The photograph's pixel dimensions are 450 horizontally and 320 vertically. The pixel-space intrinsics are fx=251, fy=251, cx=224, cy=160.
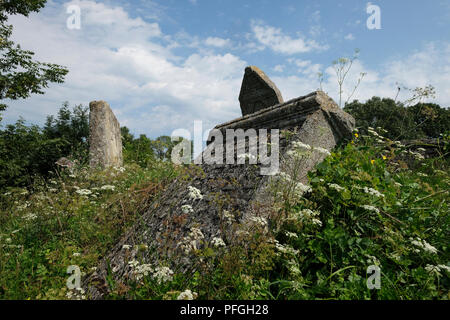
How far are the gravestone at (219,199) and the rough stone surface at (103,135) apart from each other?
5901 millimetres

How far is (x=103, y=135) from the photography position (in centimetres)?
930

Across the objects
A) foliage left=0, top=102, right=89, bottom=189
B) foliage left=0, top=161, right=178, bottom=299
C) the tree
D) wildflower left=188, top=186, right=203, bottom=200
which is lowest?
foliage left=0, top=161, right=178, bottom=299

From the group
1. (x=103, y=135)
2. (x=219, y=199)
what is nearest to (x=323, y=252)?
(x=219, y=199)

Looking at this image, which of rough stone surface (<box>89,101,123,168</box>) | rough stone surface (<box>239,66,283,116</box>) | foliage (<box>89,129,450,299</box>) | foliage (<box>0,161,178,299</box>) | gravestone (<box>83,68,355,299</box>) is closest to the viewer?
foliage (<box>89,129,450,299</box>)

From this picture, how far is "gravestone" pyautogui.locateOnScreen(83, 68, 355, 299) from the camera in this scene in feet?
8.28

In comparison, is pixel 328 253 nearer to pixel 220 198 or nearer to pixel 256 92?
pixel 220 198

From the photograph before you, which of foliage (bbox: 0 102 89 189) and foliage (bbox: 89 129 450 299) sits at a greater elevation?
foliage (bbox: 0 102 89 189)

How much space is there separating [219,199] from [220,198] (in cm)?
9

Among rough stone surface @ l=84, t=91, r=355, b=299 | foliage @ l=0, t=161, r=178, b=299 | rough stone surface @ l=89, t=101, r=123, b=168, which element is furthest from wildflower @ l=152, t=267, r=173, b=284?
rough stone surface @ l=89, t=101, r=123, b=168

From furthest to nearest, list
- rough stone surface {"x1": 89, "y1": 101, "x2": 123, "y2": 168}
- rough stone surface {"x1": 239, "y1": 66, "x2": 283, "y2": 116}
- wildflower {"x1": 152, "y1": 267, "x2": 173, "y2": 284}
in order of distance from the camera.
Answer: rough stone surface {"x1": 89, "y1": 101, "x2": 123, "y2": 168}
rough stone surface {"x1": 239, "y1": 66, "x2": 283, "y2": 116}
wildflower {"x1": 152, "y1": 267, "x2": 173, "y2": 284}

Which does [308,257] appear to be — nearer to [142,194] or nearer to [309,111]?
[309,111]

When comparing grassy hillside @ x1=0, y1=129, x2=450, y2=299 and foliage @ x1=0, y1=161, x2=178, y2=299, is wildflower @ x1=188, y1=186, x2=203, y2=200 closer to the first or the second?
grassy hillside @ x1=0, y1=129, x2=450, y2=299
